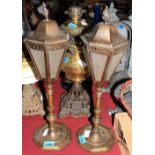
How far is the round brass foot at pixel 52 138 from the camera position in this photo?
122 cm

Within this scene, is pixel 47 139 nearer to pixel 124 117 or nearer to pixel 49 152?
pixel 49 152

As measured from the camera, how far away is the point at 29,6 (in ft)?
7.22

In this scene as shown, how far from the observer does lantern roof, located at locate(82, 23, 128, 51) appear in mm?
940

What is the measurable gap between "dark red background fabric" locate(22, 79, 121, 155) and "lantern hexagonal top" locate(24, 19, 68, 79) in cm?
39

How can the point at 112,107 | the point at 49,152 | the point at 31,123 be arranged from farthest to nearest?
the point at 112,107 < the point at 31,123 < the point at 49,152

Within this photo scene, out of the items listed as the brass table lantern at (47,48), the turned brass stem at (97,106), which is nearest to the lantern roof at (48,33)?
the brass table lantern at (47,48)

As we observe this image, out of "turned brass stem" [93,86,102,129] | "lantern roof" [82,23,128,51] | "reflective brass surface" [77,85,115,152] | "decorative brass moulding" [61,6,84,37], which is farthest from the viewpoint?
"decorative brass moulding" [61,6,84,37]

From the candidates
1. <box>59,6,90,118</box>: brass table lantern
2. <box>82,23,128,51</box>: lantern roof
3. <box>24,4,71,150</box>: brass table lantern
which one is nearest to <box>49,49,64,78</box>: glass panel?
<box>24,4,71,150</box>: brass table lantern

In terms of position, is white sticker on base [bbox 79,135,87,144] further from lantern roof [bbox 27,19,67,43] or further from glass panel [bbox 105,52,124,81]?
lantern roof [bbox 27,19,67,43]

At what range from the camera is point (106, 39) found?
37.5 inches

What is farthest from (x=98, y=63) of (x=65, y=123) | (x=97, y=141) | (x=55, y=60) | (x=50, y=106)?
(x=65, y=123)

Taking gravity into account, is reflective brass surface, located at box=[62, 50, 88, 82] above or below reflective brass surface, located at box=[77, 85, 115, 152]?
above
